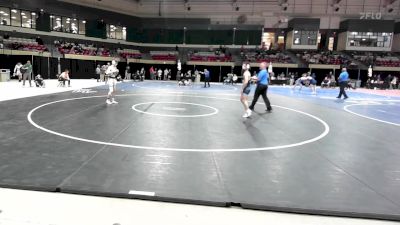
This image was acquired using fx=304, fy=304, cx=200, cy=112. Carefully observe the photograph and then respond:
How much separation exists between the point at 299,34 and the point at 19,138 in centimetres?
4143

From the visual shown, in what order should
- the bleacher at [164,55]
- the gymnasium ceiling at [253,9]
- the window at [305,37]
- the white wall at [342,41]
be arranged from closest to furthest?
the bleacher at [164,55], the gymnasium ceiling at [253,9], the white wall at [342,41], the window at [305,37]

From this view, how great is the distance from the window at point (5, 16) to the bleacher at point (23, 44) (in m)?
1.98

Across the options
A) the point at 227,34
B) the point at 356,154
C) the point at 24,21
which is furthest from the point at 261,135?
the point at 227,34

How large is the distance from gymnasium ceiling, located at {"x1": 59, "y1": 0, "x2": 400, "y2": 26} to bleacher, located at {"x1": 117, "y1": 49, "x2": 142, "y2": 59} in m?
5.55

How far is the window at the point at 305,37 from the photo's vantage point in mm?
41875

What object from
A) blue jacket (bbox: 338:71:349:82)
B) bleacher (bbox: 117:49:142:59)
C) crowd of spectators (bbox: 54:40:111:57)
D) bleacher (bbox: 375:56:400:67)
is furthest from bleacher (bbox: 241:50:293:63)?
blue jacket (bbox: 338:71:349:82)

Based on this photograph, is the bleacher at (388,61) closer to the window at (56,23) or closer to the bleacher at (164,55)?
the bleacher at (164,55)

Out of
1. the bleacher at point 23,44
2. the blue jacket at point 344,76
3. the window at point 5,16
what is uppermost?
the window at point 5,16

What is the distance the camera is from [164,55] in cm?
4072

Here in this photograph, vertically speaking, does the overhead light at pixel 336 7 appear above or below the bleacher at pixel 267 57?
above

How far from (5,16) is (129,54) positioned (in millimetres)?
13807

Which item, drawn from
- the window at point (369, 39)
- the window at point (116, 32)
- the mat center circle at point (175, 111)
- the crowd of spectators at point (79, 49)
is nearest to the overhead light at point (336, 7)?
the window at point (369, 39)

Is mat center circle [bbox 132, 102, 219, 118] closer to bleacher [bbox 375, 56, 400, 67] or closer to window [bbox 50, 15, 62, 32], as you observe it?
window [bbox 50, 15, 62, 32]

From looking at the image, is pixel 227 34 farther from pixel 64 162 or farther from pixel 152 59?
pixel 64 162
